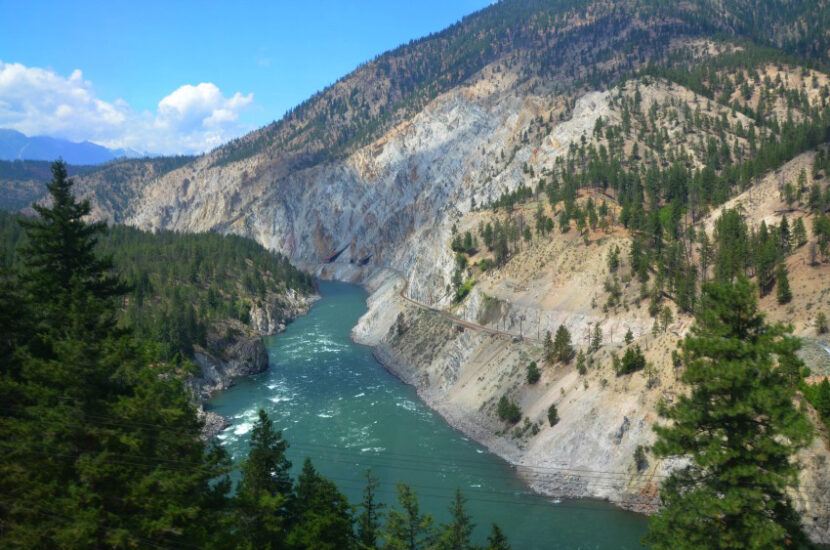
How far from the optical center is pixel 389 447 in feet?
161

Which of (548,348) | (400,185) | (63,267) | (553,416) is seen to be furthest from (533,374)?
(400,185)

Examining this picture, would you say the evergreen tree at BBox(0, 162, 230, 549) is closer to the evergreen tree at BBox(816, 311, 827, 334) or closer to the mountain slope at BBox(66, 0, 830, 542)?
the mountain slope at BBox(66, 0, 830, 542)

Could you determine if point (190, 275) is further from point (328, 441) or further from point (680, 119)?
point (680, 119)

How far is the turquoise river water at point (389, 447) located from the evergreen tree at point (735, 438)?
17.6 metres

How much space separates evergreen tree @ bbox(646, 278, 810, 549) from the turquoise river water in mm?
17580

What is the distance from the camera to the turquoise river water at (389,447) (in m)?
36.6

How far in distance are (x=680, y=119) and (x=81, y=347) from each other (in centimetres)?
11963

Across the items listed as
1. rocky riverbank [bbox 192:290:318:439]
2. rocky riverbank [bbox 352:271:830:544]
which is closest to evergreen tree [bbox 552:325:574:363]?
rocky riverbank [bbox 352:271:830:544]

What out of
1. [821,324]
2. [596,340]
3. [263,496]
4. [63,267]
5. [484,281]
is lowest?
[263,496]

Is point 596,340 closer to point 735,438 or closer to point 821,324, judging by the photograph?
point 821,324

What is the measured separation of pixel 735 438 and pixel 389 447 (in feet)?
114

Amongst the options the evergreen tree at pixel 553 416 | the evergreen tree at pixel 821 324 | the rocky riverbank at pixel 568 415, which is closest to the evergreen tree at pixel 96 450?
the rocky riverbank at pixel 568 415

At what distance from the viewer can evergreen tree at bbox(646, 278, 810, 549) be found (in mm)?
17531

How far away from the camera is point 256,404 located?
6119 cm
